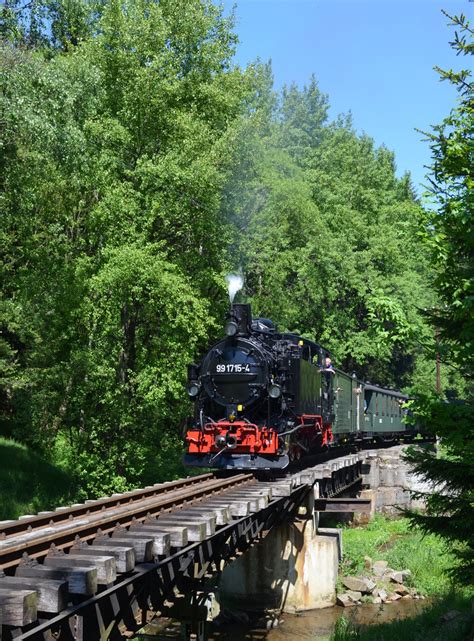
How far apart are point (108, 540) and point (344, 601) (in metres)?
12.4

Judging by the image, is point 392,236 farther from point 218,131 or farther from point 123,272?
point 123,272

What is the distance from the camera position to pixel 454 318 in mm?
9852

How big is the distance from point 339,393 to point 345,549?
486 cm

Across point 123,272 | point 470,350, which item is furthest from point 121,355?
point 470,350

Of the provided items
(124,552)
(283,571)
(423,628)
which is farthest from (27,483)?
(124,552)

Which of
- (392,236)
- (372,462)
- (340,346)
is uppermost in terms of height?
(392,236)

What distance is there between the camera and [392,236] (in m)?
37.5

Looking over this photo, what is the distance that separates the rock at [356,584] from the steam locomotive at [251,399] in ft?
14.2

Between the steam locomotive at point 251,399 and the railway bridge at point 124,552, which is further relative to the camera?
the steam locomotive at point 251,399

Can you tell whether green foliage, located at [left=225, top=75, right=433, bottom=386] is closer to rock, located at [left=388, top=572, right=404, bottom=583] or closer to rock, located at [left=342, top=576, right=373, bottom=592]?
rock, located at [left=388, top=572, right=404, bottom=583]

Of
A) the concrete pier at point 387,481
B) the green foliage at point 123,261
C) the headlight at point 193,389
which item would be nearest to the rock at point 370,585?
the green foliage at point 123,261

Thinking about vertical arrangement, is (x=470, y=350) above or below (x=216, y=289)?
below

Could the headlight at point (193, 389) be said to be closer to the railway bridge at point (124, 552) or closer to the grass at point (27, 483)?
the railway bridge at point (124, 552)

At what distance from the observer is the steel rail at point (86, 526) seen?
22.7 ft
